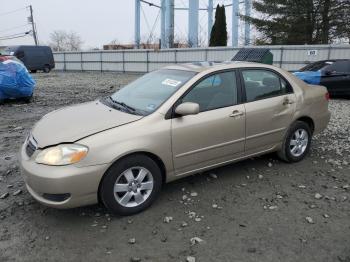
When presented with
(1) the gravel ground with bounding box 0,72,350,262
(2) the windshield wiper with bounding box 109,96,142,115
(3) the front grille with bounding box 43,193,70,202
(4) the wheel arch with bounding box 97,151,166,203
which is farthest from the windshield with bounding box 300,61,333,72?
(3) the front grille with bounding box 43,193,70,202

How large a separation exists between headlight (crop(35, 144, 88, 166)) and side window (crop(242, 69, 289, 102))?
7.33 feet

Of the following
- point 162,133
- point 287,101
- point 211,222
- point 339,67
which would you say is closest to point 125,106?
point 162,133

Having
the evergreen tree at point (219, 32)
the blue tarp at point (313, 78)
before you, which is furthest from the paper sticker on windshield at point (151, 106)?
the evergreen tree at point (219, 32)

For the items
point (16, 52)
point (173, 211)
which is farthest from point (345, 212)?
point (16, 52)

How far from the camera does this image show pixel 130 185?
3744 mm

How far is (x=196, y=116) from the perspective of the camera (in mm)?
4105

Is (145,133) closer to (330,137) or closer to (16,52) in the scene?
(330,137)

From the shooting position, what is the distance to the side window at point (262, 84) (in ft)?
15.3

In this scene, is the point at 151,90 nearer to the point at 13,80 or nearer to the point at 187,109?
the point at 187,109

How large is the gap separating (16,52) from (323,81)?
868 inches

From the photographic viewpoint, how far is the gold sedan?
11.4ft

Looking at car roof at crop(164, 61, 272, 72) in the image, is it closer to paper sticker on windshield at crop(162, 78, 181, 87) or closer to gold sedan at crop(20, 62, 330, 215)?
gold sedan at crop(20, 62, 330, 215)

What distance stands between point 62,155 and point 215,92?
1941 millimetres

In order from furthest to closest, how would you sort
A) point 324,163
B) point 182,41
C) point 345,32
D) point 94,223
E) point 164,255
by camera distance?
point 182,41 < point 345,32 < point 324,163 < point 94,223 < point 164,255
